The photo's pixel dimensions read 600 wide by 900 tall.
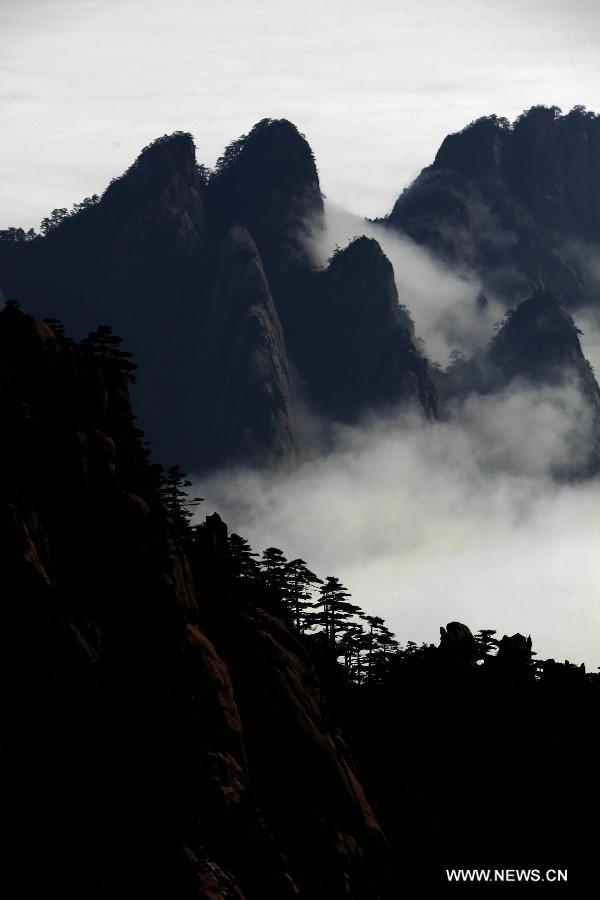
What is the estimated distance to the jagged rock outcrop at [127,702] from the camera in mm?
70000

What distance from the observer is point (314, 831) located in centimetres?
8200

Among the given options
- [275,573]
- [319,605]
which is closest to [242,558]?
[275,573]

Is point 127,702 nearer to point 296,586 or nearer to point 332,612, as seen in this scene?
point 296,586

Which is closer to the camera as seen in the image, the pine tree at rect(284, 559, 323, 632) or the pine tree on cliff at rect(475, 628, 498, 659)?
the pine tree at rect(284, 559, 323, 632)

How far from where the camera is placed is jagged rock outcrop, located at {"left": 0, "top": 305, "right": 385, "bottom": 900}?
70000mm

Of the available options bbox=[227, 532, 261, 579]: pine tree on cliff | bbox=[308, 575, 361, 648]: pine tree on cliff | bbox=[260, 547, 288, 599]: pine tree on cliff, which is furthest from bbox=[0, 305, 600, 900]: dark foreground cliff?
bbox=[308, 575, 361, 648]: pine tree on cliff

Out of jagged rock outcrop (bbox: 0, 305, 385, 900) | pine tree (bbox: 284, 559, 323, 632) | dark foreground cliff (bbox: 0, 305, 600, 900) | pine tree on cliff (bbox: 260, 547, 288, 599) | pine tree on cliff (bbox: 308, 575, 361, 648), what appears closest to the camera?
jagged rock outcrop (bbox: 0, 305, 385, 900)

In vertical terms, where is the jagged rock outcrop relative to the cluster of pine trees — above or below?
below

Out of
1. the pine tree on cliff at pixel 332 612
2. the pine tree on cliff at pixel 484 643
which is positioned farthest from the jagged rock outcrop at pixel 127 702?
the pine tree on cliff at pixel 484 643

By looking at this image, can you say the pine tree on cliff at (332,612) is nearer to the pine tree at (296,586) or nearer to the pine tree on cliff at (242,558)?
the pine tree at (296,586)

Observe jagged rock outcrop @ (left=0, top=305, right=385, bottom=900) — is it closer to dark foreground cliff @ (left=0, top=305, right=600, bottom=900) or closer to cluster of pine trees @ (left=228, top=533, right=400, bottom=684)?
dark foreground cliff @ (left=0, top=305, right=600, bottom=900)

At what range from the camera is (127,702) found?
76.3m

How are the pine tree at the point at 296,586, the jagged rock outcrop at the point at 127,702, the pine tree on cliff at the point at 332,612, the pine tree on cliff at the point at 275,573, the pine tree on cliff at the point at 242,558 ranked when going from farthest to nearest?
the pine tree on cliff at the point at 332,612, the pine tree at the point at 296,586, the pine tree on cliff at the point at 275,573, the pine tree on cliff at the point at 242,558, the jagged rock outcrop at the point at 127,702

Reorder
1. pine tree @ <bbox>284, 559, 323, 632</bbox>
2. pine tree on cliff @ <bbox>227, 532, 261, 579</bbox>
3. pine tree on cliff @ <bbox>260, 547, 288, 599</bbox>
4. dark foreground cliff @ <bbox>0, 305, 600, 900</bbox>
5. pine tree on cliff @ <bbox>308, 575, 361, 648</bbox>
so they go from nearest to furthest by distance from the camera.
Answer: dark foreground cliff @ <bbox>0, 305, 600, 900</bbox> < pine tree on cliff @ <bbox>227, 532, 261, 579</bbox> < pine tree on cliff @ <bbox>260, 547, 288, 599</bbox> < pine tree @ <bbox>284, 559, 323, 632</bbox> < pine tree on cliff @ <bbox>308, 575, 361, 648</bbox>
